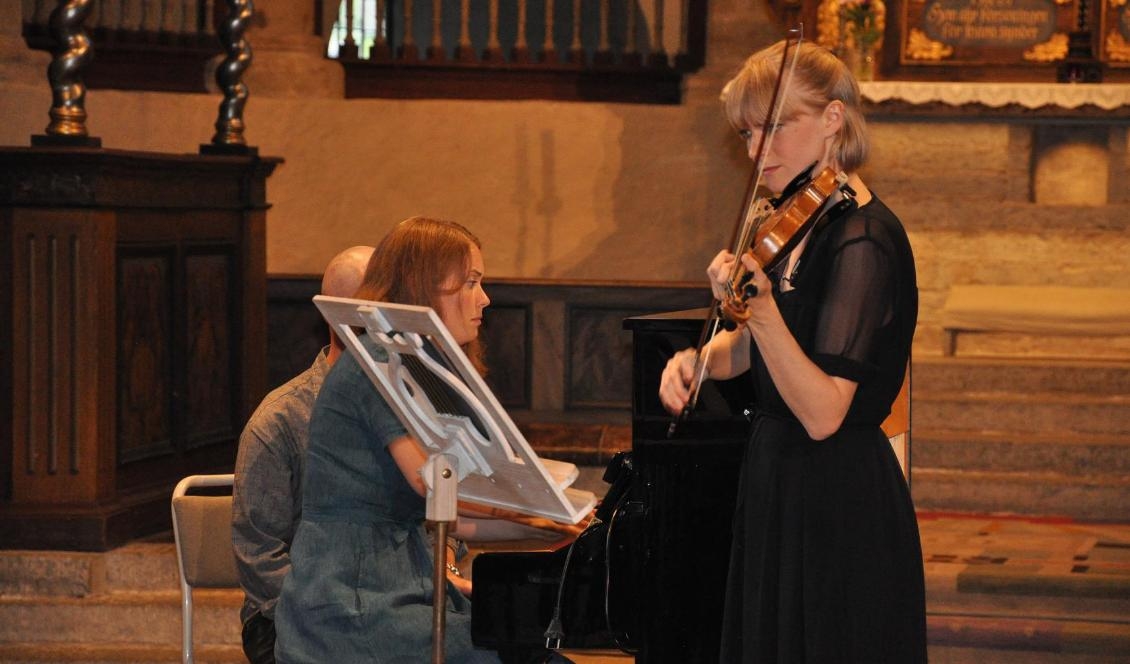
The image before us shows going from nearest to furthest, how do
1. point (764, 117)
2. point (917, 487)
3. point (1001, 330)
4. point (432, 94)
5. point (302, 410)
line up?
point (764, 117) < point (302, 410) < point (917, 487) < point (1001, 330) < point (432, 94)

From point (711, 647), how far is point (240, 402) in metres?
3.33

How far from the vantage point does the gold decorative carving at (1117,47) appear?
7.52 metres

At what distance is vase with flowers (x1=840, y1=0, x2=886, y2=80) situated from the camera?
732cm

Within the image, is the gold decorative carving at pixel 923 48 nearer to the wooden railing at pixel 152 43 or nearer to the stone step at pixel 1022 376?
the stone step at pixel 1022 376

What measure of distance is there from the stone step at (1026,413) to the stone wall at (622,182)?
3.36ft

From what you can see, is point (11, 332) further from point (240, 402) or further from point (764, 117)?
point (764, 117)

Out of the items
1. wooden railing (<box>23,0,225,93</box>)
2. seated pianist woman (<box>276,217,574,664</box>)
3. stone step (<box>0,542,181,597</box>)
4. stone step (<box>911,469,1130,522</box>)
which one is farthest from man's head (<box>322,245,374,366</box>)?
wooden railing (<box>23,0,225,93</box>)

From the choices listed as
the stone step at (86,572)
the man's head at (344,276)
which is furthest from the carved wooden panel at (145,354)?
the man's head at (344,276)

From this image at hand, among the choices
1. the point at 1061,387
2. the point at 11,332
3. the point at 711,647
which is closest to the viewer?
the point at 711,647

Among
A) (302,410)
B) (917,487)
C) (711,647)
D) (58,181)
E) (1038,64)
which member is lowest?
(917,487)

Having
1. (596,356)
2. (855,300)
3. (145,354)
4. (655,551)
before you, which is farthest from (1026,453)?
(855,300)

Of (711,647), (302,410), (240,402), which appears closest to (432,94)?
(240,402)

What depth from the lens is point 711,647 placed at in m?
2.77

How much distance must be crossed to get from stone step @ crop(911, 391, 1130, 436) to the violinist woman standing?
4.39 metres
